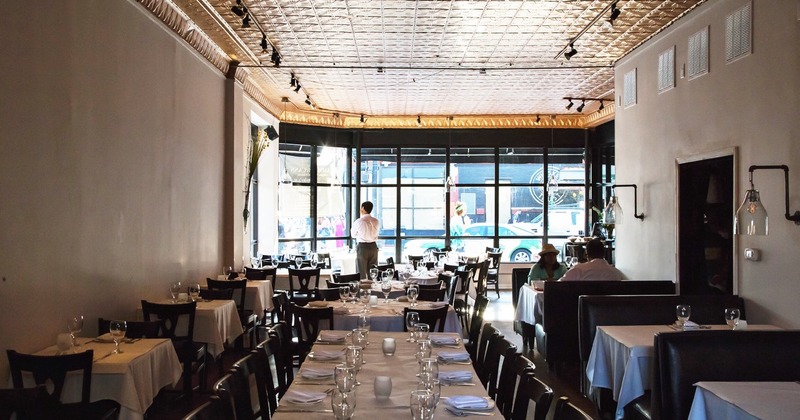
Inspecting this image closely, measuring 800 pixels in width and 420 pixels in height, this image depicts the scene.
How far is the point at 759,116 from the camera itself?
5641 mm

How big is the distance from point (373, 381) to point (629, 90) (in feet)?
22.1

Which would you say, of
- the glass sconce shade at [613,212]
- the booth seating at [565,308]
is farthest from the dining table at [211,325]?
the glass sconce shade at [613,212]

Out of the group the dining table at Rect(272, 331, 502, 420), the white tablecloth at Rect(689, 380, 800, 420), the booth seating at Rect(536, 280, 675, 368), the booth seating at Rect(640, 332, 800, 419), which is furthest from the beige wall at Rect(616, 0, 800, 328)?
the dining table at Rect(272, 331, 502, 420)

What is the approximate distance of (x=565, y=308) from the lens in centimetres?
664

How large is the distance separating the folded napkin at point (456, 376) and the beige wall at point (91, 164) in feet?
9.19

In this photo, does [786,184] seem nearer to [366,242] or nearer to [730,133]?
[730,133]

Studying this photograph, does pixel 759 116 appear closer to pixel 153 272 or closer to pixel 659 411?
pixel 659 411

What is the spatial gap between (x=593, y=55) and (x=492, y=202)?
6.42 meters

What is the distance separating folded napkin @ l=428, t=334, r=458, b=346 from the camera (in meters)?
4.29

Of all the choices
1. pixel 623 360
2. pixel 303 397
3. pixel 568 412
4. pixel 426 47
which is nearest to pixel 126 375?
pixel 303 397

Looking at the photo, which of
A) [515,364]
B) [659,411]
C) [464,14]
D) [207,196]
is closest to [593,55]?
[464,14]

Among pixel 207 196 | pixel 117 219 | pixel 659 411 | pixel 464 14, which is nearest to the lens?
pixel 659 411

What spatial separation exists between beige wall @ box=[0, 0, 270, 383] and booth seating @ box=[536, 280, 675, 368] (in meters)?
4.01

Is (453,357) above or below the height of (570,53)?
below
